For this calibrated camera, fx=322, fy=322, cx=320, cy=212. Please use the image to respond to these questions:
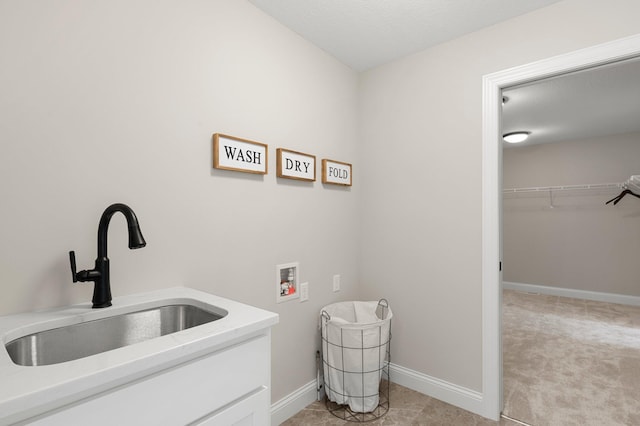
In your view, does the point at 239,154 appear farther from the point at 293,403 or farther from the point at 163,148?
the point at 293,403

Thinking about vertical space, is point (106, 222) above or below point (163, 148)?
below

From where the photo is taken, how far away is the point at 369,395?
6.25 feet

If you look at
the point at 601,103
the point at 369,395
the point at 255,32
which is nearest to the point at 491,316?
the point at 369,395

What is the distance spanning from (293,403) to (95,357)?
1492mm

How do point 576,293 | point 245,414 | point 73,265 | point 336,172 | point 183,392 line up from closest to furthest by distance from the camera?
point 183,392
point 245,414
point 73,265
point 336,172
point 576,293

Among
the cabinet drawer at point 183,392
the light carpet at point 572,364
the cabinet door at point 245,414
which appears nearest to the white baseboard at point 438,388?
the light carpet at point 572,364

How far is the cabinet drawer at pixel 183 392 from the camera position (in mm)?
669

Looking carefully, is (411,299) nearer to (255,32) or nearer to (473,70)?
(473,70)

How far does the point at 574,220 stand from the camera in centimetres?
458

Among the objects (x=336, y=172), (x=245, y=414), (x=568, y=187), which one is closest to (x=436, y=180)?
(x=336, y=172)

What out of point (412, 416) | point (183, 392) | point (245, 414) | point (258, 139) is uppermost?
point (258, 139)

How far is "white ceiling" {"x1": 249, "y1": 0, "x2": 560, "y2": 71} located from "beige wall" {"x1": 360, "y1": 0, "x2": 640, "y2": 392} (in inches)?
4.0

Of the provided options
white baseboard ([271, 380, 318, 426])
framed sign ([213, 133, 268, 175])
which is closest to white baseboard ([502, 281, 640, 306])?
white baseboard ([271, 380, 318, 426])

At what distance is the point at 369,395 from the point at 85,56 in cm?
214
